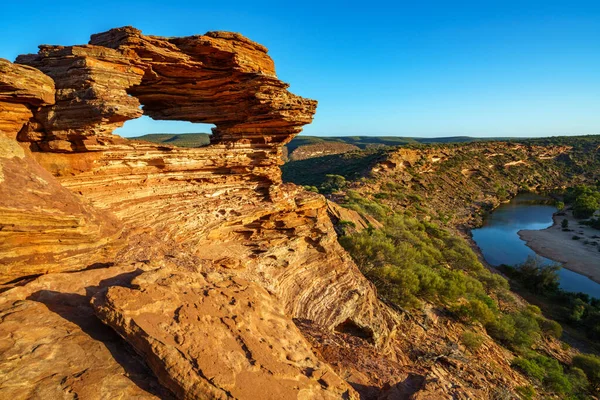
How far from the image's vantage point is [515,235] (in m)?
53.9

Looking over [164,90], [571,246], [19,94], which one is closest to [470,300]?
[164,90]

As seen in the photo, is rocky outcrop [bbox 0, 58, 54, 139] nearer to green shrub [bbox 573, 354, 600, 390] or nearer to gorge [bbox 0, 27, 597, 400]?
gorge [bbox 0, 27, 597, 400]

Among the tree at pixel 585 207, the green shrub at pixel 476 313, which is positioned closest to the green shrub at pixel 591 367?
the green shrub at pixel 476 313

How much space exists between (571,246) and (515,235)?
25.1 ft

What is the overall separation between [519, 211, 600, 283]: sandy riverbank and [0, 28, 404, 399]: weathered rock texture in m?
38.1

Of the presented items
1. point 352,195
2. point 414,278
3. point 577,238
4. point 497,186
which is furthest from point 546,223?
point 414,278

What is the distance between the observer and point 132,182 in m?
11.4

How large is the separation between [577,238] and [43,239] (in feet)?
216

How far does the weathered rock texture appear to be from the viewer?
19.5 ft

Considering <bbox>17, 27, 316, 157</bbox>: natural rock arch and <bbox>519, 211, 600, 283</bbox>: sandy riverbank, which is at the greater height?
<bbox>17, 27, 316, 157</bbox>: natural rock arch

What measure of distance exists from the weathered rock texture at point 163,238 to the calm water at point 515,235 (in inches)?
1291

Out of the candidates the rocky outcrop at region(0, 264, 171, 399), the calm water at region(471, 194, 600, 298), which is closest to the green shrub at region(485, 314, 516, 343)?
the calm water at region(471, 194, 600, 298)

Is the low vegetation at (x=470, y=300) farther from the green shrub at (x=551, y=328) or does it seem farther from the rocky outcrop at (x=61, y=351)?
the rocky outcrop at (x=61, y=351)

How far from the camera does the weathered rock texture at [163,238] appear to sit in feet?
19.5
